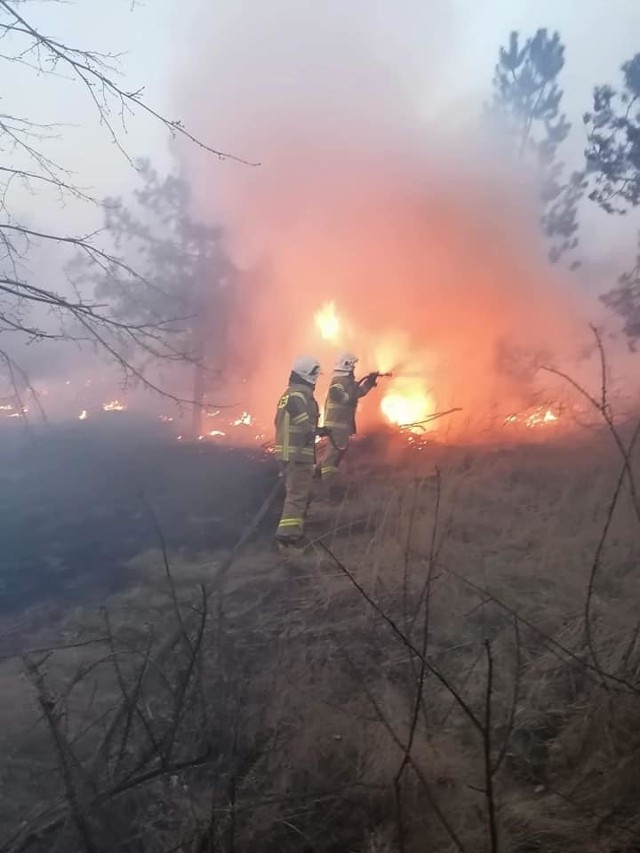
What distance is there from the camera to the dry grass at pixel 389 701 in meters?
2.49

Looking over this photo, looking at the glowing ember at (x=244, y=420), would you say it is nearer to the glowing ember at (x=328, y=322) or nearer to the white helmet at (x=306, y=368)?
the glowing ember at (x=328, y=322)

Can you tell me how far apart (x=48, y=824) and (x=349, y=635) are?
2334 millimetres

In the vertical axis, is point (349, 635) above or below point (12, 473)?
below

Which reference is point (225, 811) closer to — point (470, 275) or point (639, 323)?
point (639, 323)

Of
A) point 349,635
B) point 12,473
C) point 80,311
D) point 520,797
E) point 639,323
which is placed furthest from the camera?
point 12,473

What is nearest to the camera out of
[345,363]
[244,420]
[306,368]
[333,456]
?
[306,368]

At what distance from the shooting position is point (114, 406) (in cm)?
2783

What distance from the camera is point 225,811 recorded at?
2.57 m

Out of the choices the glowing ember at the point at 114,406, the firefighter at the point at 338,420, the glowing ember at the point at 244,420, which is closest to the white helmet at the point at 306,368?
the firefighter at the point at 338,420

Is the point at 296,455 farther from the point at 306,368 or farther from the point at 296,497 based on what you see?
the point at 306,368

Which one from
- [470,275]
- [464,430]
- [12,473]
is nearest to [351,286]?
[470,275]

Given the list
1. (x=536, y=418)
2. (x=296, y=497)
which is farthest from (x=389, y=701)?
(x=536, y=418)

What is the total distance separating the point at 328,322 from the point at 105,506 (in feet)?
30.7

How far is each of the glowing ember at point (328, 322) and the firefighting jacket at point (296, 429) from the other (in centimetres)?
1053
